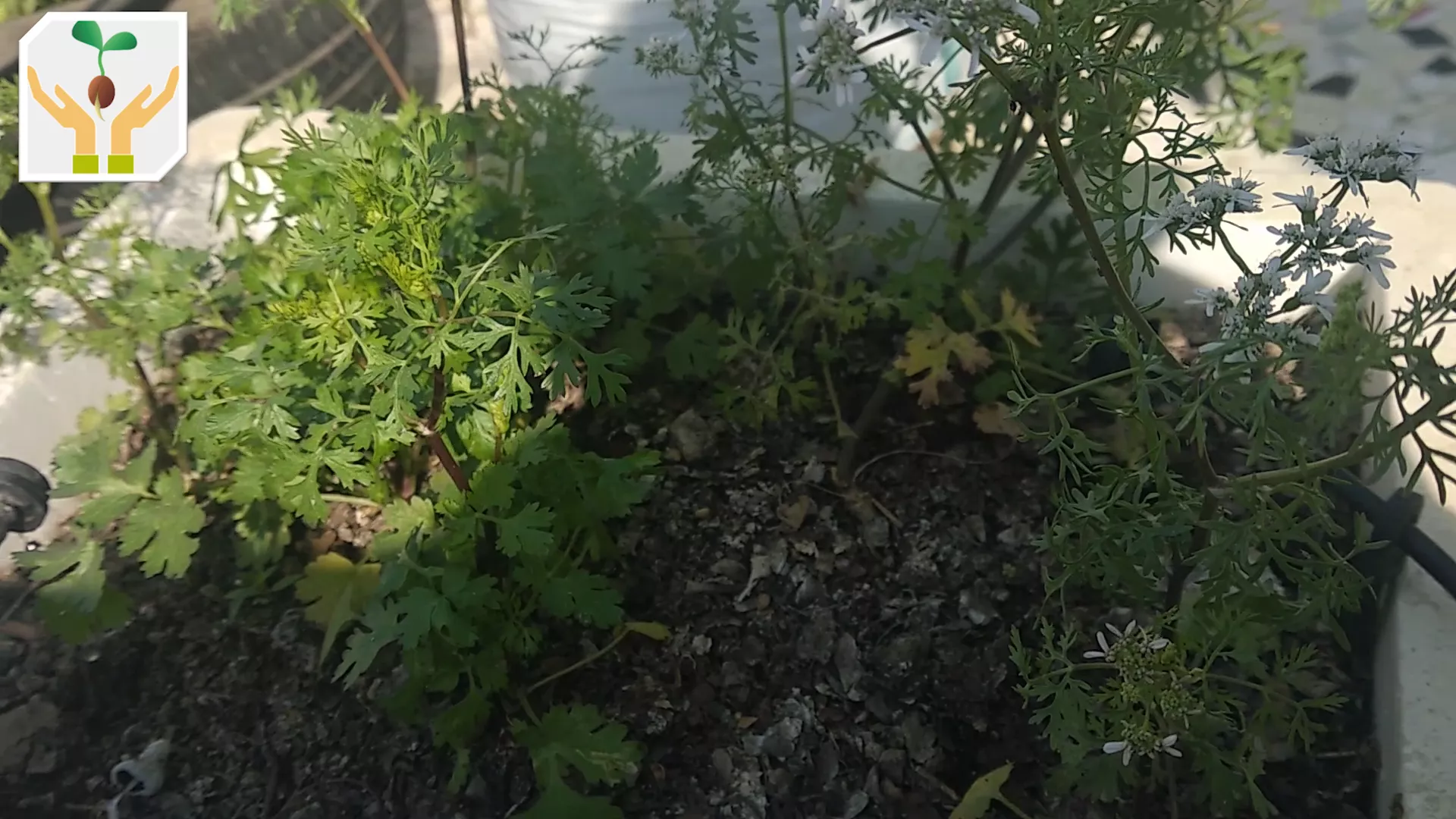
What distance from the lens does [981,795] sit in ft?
3.19

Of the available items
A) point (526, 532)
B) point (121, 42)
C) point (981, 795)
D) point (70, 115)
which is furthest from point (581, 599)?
point (121, 42)

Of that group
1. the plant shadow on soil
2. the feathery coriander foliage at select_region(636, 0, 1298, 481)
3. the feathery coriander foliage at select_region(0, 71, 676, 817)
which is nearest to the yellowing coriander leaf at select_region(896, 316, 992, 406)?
the feathery coriander foliage at select_region(636, 0, 1298, 481)

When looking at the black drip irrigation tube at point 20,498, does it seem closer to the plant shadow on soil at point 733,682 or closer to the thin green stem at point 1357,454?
the plant shadow on soil at point 733,682

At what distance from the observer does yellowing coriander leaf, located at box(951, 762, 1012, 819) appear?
38.2 inches

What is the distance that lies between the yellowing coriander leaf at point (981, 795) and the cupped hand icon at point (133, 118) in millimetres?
1335

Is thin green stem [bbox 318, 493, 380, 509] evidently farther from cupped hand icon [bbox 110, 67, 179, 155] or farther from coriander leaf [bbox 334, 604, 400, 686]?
cupped hand icon [bbox 110, 67, 179, 155]

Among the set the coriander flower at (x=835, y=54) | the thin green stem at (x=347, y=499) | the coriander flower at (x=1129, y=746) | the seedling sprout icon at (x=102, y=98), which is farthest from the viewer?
the seedling sprout icon at (x=102, y=98)

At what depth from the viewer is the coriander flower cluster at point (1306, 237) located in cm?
68

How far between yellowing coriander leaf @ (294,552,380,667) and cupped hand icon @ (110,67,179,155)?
71 cm

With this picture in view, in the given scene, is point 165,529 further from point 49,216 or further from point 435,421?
point 49,216

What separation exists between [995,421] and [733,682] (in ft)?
1.40

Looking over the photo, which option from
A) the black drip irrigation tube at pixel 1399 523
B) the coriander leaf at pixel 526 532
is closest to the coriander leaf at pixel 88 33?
the black drip irrigation tube at pixel 1399 523

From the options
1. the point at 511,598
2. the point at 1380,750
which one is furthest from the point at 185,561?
the point at 1380,750

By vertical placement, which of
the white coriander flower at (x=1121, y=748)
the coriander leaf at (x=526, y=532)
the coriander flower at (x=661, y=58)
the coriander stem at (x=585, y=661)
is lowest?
the coriander stem at (x=585, y=661)
